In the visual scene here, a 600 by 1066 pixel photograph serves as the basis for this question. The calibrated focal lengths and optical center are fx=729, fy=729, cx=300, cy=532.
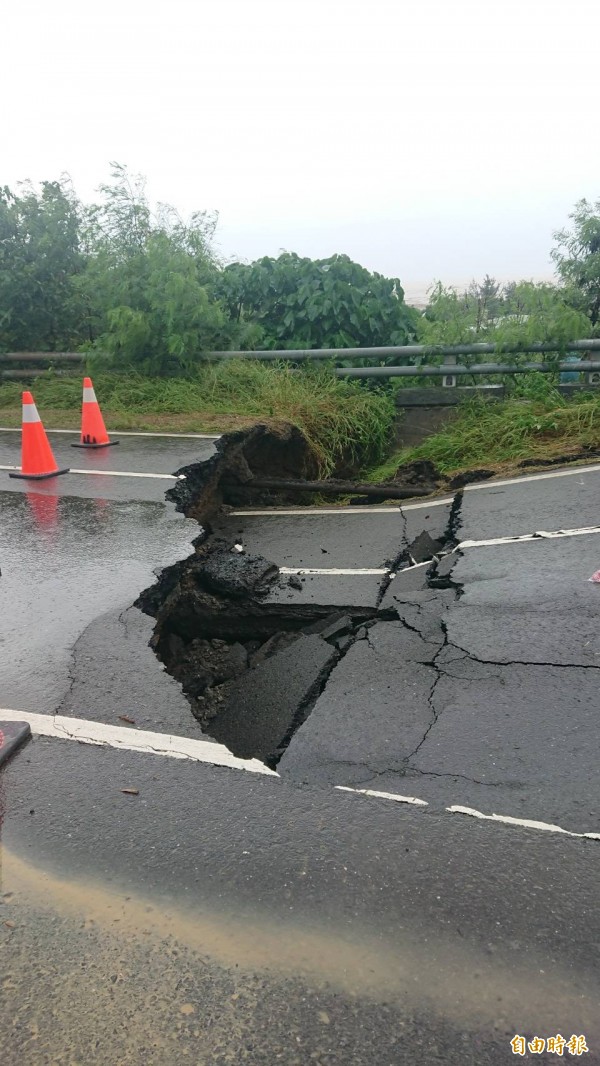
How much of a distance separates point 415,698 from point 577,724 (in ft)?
2.63

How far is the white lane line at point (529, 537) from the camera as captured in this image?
6023 millimetres

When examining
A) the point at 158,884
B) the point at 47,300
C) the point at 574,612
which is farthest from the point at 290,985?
the point at 47,300

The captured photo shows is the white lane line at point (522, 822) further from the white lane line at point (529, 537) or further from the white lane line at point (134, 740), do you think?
the white lane line at point (529, 537)

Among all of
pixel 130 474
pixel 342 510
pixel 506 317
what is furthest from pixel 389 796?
pixel 506 317

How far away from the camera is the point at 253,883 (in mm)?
2582

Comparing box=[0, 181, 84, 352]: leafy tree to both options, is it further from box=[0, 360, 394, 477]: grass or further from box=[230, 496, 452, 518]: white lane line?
box=[230, 496, 452, 518]: white lane line

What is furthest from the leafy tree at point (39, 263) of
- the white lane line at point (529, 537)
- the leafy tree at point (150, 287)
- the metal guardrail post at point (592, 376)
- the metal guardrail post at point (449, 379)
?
the white lane line at point (529, 537)

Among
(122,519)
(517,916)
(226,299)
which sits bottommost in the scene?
(517,916)

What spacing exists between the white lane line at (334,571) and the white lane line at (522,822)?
319 centimetres

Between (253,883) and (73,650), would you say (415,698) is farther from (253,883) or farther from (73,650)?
(73,650)

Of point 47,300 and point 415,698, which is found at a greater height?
point 47,300

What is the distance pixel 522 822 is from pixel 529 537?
356cm

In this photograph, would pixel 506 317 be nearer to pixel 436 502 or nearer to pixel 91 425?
pixel 436 502

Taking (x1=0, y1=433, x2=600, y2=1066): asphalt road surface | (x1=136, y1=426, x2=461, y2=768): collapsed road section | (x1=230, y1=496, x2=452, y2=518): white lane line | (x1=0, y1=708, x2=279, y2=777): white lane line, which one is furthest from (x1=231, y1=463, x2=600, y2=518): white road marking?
(x1=0, y1=708, x2=279, y2=777): white lane line
